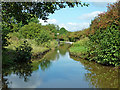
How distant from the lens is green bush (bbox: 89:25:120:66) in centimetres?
601

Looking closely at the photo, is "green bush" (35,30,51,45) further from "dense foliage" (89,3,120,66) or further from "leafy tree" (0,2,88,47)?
"leafy tree" (0,2,88,47)

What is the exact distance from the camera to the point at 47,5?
3.48m

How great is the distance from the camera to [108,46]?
629 cm

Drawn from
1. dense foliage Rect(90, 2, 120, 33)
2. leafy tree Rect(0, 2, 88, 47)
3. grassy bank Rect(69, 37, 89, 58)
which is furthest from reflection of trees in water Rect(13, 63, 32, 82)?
dense foliage Rect(90, 2, 120, 33)


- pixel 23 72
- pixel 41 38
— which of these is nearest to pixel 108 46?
pixel 23 72

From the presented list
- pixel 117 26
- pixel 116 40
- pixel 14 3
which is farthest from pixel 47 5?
pixel 117 26

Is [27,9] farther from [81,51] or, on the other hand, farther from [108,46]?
[81,51]

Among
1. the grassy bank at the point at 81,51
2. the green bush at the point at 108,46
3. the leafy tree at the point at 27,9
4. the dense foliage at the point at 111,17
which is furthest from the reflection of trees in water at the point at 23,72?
the dense foliage at the point at 111,17

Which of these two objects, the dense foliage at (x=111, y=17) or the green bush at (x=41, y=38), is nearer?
the dense foliage at (x=111, y=17)

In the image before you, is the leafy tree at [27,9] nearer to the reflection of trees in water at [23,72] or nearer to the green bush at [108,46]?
the reflection of trees in water at [23,72]

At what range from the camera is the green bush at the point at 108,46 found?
19.7 ft

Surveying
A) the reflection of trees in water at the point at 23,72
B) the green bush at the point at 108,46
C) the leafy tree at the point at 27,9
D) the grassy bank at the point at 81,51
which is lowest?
the reflection of trees in water at the point at 23,72

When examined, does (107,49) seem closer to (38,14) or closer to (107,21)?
(107,21)

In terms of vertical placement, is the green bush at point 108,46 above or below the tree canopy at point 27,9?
below
